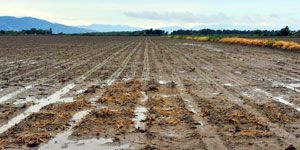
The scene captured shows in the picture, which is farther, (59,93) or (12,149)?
(59,93)

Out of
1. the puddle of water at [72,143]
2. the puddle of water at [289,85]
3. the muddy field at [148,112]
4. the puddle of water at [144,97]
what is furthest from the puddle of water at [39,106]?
the puddle of water at [289,85]

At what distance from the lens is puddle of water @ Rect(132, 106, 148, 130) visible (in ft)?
25.6

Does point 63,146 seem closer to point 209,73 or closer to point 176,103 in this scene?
point 176,103

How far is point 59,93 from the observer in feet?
38.4

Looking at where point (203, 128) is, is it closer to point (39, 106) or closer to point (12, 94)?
point (39, 106)

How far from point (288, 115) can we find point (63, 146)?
167 inches

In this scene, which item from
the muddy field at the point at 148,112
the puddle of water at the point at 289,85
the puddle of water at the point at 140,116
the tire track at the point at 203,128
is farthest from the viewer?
the puddle of water at the point at 289,85

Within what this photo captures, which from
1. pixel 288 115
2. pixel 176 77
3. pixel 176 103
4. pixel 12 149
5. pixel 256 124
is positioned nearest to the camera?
pixel 12 149

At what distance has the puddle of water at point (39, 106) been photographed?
784 cm

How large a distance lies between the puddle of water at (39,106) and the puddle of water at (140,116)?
1.83 metres

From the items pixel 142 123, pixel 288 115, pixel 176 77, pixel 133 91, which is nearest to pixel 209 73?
pixel 176 77

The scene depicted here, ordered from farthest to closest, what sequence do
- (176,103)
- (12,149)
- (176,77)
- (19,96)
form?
(176,77) < (19,96) < (176,103) < (12,149)

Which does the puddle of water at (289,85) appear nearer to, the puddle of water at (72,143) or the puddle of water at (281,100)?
the puddle of water at (281,100)

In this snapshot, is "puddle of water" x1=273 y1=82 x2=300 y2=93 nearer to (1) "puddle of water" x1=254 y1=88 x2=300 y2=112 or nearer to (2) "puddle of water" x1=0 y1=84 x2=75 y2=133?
(1) "puddle of water" x1=254 y1=88 x2=300 y2=112
